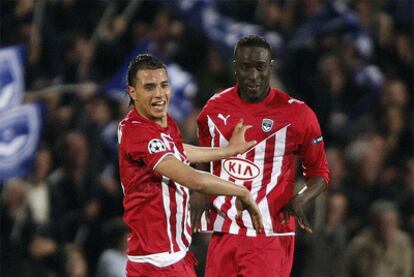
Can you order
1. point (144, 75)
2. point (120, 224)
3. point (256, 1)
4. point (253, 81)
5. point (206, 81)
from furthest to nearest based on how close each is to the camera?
point (256, 1)
point (206, 81)
point (120, 224)
point (253, 81)
point (144, 75)

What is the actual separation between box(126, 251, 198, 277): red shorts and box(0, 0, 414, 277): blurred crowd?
211 centimetres

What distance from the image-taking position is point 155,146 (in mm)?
4723

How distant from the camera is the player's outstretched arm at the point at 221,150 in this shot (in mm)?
5285

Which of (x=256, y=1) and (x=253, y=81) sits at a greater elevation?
(x=256, y=1)

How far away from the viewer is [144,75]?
4.79 m

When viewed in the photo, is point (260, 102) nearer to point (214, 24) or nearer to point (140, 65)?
point (140, 65)

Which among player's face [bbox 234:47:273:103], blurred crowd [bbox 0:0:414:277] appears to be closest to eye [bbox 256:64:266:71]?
player's face [bbox 234:47:273:103]

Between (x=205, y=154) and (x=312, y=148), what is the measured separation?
22.3 inches

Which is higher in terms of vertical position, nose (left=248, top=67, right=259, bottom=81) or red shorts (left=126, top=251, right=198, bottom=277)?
nose (left=248, top=67, right=259, bottom=81)

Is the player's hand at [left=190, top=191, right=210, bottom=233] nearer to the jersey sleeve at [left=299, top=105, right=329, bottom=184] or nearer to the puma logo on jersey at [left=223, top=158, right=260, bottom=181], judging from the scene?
the puma logo on jersey at [left=223, top=158, right=260, bottom=181]

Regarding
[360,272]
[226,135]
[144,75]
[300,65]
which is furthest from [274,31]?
[144,75]

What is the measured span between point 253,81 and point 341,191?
3265mm

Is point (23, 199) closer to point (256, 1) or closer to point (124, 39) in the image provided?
point (124, 39)

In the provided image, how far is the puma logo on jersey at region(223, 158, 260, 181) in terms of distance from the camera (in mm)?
5426
